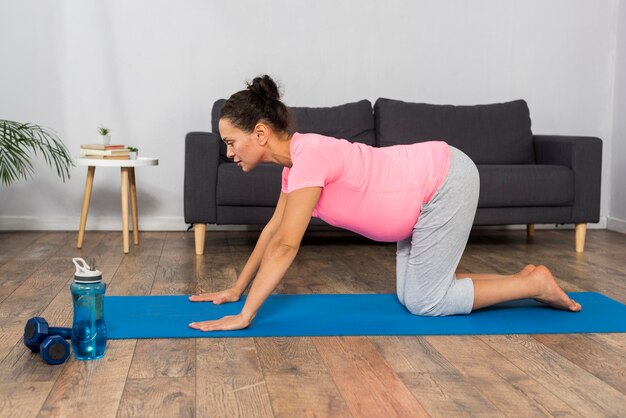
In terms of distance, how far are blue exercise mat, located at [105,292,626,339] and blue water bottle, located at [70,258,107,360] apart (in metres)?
0.19

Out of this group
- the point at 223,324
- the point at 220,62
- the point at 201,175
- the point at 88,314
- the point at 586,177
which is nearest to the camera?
the point at 88,314

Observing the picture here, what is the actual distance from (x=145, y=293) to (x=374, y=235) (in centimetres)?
94

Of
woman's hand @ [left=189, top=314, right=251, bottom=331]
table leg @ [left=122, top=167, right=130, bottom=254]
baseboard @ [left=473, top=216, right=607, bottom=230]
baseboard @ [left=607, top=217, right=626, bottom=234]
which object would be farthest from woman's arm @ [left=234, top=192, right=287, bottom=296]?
baseboard @ [left=607, top=217, right=626, bottom=234]

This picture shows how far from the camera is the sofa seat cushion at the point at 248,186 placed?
3895mm

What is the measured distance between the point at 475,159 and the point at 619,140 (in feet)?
4.04

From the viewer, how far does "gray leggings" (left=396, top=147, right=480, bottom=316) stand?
7.88 ft

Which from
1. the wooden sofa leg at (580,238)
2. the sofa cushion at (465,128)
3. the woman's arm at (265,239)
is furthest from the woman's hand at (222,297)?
the wooden sofa leg at (580,238)

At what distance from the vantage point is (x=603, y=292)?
9.80 ft

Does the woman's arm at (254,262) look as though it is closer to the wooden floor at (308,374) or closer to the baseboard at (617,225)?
the wooden floor at (308,374)

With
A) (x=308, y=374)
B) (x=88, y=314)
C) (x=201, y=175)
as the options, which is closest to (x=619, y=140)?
(x=201, y=175)

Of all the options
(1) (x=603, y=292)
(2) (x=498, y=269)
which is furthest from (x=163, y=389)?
(2) (x=498, y=269)

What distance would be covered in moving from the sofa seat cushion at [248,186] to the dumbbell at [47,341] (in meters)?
1.86

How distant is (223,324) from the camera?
89.4 inches

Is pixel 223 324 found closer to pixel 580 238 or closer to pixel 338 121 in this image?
pixel 338 121
